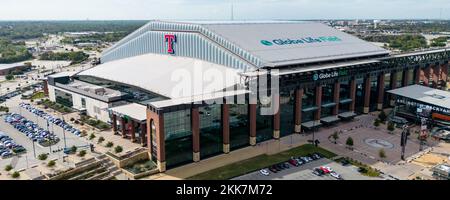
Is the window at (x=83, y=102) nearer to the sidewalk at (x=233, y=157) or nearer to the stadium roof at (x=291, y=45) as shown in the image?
the stadium roof at (x=291, y=45)

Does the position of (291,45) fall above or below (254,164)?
above

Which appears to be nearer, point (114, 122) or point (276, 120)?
point (276, 120)

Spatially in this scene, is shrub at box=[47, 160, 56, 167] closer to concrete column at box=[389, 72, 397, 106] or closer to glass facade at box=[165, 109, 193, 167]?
glass facade at box=[165, 109, 193, 167]

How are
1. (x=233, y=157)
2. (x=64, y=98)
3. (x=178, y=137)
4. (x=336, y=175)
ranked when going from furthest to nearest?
(x=64, y=98)
(x=233, y=157)
(x=178, y=137)
(x=336, y=175)

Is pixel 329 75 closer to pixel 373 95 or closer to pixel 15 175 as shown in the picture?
pixel 373 95

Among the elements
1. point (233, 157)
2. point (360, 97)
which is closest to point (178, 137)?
point (233, 157)

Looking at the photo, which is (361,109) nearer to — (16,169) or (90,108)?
(90,108)

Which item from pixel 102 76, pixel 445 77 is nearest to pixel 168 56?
pixel 102 76
